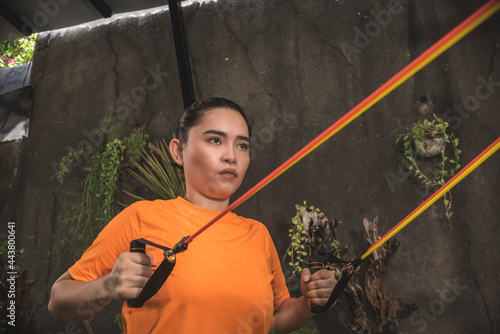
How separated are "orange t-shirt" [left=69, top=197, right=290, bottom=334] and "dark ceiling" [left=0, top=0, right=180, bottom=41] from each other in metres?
2.95

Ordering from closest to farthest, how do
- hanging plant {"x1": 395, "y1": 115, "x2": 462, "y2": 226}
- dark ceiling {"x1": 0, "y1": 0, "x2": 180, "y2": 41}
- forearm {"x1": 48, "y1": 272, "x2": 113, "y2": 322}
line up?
1. forearm {"x1": 48, "y1": 272, "x2": 113, "y2": 322}
2. hanging plant {"x1": 395, "y1": 115, "x2": 462, "y2": 226}
3. dark ceiling {"x1": 0, "y1": 0, "x2": 180, "y2": 41}

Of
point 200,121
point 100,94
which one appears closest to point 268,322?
point 200,121

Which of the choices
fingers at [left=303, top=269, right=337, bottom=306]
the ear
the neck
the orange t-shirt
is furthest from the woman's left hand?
the ear

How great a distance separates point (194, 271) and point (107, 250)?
28cm

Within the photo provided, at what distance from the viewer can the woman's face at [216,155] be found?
1.21 meters

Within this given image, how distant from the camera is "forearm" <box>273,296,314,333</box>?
1.21m

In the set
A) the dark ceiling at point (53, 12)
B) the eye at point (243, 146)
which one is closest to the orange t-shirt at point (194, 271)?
the eye at point (243, 146)

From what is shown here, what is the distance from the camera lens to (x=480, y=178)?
2615mm

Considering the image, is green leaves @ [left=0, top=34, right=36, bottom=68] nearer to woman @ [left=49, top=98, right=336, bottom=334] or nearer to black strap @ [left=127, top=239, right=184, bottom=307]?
→ woman @ [left=49, top=98, right=336, bottom=334]

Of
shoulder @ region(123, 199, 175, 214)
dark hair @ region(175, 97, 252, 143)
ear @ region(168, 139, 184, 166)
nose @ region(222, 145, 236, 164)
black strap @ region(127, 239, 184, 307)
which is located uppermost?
dark hair @ region(175, 97, 252, 143)

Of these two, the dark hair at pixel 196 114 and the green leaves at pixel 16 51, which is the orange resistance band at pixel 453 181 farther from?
the green leaves at pixel 16 51

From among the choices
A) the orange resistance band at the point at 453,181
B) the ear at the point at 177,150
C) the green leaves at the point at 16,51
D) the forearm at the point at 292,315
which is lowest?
the forearm at the point at 292,315

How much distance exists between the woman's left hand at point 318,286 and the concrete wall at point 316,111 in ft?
5.48

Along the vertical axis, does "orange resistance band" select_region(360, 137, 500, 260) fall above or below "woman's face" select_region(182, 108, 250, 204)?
below
